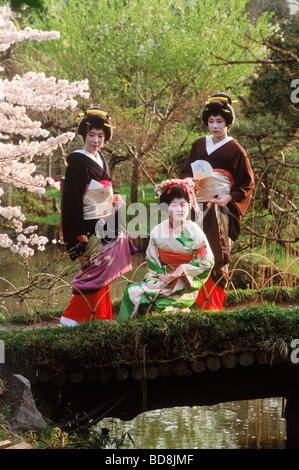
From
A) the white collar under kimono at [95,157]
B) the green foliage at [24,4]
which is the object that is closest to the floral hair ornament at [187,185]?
the white collar under kimono at [95,157]

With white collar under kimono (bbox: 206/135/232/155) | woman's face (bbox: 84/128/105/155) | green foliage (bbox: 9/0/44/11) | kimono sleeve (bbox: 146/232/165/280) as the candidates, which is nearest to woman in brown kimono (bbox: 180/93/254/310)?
white collar under kimono (bbox: 206/135/232/155)

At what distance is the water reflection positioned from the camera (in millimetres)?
4270

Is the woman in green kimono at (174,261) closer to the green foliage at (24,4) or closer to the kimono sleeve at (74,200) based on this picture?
the kimono sleeve at (74,200)

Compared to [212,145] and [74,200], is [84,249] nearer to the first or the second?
[74,200]

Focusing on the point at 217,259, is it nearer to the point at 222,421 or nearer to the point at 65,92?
the point at 222,421

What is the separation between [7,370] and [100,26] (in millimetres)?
12398

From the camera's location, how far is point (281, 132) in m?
9.34

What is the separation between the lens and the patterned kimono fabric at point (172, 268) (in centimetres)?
445

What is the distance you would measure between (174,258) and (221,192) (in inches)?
31.5

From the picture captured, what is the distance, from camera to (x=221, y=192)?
16.5 feet

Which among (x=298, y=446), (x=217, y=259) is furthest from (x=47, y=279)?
(x=298, y=446)

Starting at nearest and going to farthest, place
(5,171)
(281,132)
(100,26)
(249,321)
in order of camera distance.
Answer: (249,321) → (5,171) → (281,132) → (100,26)

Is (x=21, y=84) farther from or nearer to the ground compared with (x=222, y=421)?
farther from the ground

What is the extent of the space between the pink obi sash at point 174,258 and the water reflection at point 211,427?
4.04ft
